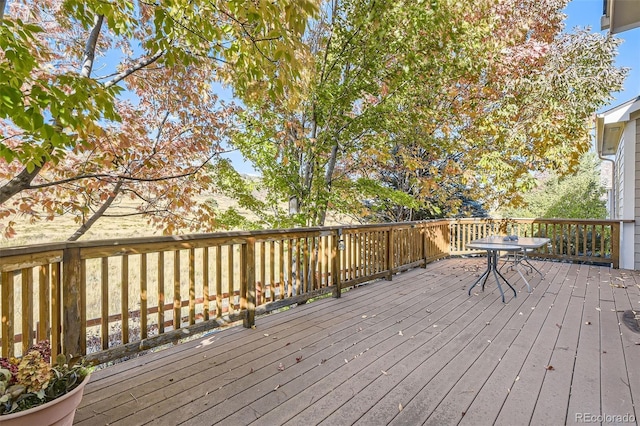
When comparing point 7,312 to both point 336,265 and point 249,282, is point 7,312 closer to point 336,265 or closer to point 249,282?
point 249,282

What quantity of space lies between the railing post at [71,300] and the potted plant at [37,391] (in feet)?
2.44

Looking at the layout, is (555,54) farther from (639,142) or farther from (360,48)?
(360,48)

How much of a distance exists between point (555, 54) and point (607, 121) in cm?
164

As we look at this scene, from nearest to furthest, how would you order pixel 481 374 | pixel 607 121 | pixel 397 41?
pixel 481 374 < pixel 397 41 < pixel 607 121

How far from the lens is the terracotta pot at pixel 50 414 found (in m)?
1.32

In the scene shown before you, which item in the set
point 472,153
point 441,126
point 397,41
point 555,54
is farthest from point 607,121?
point 397,41

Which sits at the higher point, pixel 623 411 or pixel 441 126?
pixel 441 126

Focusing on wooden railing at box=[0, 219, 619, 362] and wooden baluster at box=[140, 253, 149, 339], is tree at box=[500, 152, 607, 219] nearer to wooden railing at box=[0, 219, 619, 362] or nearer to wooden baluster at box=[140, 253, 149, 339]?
wooden railing at box=[0, 219, 619, 362]

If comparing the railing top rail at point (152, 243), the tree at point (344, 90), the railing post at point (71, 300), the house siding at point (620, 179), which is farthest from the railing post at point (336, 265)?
the house siding at point (620, 179)

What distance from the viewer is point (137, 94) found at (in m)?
4.80

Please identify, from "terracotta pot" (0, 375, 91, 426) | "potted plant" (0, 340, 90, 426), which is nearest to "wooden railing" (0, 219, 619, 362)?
"potted plant" (0, 340, 90, 426)

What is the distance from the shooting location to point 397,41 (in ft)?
15.5

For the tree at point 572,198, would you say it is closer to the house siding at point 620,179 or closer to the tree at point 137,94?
the house siding at point 620,179

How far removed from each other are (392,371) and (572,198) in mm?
15394
